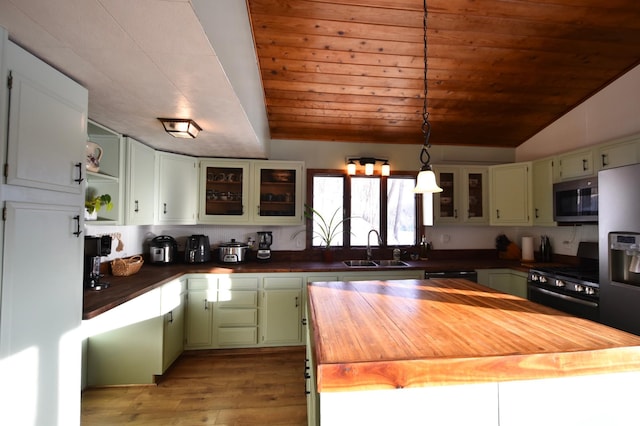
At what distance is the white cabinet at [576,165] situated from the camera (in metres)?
2.70

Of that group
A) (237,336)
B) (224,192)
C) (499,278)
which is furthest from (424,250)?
(224,192)

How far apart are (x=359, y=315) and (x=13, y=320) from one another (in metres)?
1.40

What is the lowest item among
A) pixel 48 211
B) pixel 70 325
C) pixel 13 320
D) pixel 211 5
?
pixel 70 325

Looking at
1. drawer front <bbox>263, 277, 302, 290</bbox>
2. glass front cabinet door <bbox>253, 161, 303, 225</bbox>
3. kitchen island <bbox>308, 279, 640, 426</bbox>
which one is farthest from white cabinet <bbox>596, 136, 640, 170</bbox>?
drawer front <bbox>263, 277, 302, 290</bbox>

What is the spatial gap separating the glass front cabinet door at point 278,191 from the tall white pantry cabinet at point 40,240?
6.15 ft

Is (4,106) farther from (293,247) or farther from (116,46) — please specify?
(293,247)

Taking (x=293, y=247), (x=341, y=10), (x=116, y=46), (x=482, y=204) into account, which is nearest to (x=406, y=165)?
(x=482, y=204)

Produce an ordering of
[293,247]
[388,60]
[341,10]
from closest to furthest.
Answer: [341,10] < [388,60] < [293,247]

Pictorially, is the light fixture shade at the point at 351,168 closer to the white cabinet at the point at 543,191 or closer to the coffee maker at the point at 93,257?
the white cabinet at the point at 543,191

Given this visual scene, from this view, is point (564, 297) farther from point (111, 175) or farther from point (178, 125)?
point (111, 175)

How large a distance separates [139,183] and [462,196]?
11.6ft

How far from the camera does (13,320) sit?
1.14m

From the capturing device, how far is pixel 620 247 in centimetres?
202

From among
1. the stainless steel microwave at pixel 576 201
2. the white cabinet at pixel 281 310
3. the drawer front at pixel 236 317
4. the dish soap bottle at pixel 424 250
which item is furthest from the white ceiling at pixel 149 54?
the stainless steel microwave at pixel 576 201
